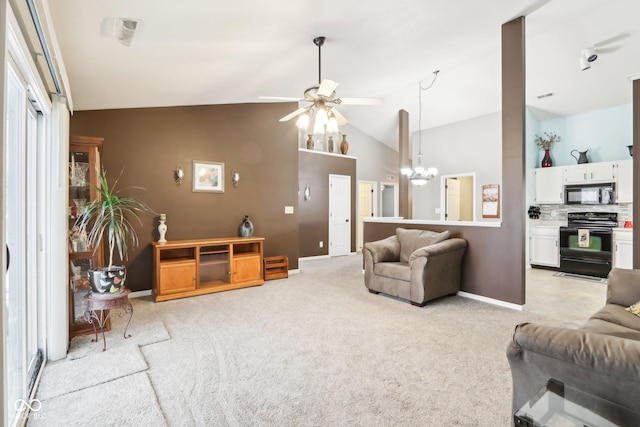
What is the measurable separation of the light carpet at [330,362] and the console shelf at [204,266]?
26cm

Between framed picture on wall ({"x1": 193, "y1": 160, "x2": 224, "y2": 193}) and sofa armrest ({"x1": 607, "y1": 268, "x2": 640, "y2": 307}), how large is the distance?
447 centimetres

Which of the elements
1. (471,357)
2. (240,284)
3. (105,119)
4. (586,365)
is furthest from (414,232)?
(105,119)

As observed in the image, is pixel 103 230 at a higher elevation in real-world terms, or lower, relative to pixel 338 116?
lower

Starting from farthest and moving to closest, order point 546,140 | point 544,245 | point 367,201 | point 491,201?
1. point 367,201
2. point 491,201
3. point 546,140
4. point 544,245

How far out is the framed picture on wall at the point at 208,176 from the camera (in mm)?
4414

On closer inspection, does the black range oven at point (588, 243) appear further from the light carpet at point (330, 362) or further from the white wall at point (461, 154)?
the light carpet at point (330, 362)

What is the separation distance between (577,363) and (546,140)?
6613 mm

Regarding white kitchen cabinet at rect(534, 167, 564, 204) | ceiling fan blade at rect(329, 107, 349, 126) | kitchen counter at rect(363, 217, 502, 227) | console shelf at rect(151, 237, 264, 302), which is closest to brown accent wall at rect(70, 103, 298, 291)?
console shelf at rect(151, 237, 264, 302)

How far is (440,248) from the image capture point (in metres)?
3.61


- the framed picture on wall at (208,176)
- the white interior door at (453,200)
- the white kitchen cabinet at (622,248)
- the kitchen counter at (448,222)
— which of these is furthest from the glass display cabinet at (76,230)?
the white interior door at (453,200)

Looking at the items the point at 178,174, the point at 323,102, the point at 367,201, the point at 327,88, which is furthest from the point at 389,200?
the point at 327,88

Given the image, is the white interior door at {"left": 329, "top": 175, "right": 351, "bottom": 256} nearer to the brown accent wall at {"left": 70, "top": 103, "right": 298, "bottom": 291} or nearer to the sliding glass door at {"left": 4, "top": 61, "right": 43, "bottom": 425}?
the brown accent wall at {"left": 70, "top": 103, "right": 298, "bottom": 291}

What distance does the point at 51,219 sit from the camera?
7.35 feet

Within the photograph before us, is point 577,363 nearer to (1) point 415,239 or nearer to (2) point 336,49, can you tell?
(1) point 415,239
